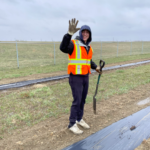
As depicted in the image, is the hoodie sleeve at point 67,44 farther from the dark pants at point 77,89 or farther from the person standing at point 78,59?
the dark pants at point 77,89

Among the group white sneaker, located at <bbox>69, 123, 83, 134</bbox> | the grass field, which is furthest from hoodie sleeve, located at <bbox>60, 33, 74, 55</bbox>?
the grass field

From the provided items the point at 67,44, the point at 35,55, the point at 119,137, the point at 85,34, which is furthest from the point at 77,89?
the point at 35,55

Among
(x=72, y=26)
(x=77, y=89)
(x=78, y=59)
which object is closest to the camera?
(x=72, y=26)

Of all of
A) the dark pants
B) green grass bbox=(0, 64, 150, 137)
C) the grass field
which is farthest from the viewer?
the grass field

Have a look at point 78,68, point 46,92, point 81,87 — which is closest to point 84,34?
point 78,68

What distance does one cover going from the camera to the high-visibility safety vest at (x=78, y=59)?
8.52ft

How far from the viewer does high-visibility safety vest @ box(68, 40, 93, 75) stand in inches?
102

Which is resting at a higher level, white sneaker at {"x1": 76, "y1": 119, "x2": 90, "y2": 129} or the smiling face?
the smiling face

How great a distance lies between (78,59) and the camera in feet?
8.65

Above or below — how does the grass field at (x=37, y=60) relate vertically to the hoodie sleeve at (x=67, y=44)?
below

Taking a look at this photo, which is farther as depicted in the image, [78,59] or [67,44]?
[78,59]

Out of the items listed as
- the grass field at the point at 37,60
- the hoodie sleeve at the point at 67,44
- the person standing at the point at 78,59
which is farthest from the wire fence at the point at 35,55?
the hoodie sleeve at the point at 67,44

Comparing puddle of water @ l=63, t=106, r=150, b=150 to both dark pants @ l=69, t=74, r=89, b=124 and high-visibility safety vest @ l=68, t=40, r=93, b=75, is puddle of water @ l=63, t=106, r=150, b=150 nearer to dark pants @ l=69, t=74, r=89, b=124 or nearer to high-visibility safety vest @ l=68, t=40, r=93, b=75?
dark pants @ l=69, t=74, r=89, b=124

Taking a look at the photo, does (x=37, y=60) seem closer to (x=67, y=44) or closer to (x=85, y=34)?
(x=85, y=34)
